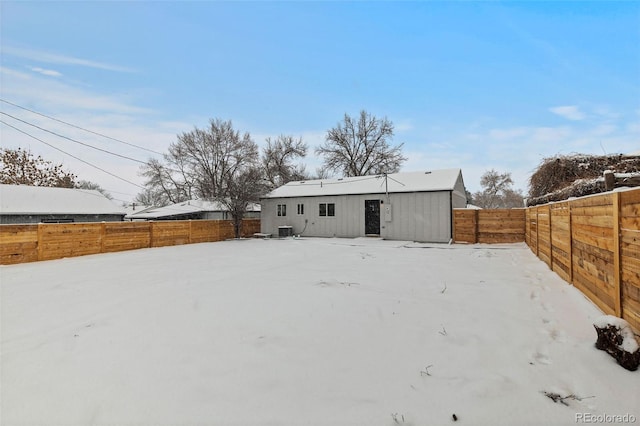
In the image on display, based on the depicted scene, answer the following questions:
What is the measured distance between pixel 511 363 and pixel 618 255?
1.40 m

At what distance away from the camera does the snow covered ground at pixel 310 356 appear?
1.95 meters

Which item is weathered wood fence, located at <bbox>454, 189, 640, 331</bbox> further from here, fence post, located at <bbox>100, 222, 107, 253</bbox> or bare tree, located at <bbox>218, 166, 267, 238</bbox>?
bare tree, located at <bbox>218, 166, 267, 238</bbox>

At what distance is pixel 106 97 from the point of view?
1462 cm

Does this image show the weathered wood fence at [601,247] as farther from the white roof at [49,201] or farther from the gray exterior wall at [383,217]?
the white roof at [49,201]

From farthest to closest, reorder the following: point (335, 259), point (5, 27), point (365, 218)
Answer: point (365, 218) → point (5, 27) → point (335, 259)

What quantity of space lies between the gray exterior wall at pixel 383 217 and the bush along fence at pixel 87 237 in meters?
4.68

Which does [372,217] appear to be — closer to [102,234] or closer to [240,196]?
[240,196]

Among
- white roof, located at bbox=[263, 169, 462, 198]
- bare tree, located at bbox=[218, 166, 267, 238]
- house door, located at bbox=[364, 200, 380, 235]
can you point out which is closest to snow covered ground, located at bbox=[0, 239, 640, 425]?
white roof, located at bbox=[263, 169, 462, 198]

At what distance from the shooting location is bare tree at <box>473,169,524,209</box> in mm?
35188

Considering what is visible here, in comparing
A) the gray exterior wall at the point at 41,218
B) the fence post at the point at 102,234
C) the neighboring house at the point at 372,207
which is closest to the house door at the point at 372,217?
the neighboring house at the point at 372,207

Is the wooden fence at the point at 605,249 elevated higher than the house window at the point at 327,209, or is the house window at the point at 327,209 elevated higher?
the house window at the point at 327,209

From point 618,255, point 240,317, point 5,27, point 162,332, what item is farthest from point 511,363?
point 5,27

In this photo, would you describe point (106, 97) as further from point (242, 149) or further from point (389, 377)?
point (389, 377)

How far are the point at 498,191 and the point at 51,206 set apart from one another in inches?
1612
